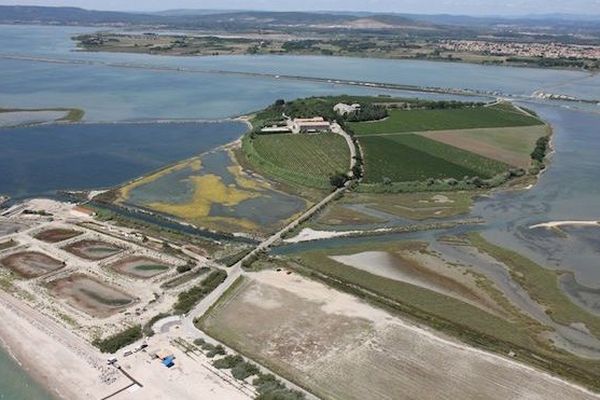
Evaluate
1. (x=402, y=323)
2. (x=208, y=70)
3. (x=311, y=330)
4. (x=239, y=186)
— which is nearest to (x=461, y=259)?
(x=402, y=323)

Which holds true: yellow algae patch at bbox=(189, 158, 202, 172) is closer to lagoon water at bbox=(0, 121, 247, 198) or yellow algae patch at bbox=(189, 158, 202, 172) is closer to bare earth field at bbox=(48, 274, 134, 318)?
lagoon water at bbox=(0, 121, 247, 198)

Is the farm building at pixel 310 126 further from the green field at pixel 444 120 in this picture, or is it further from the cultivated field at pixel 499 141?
the cultivated field at pixel 499 141

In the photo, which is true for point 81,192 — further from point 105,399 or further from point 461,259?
point 461,259

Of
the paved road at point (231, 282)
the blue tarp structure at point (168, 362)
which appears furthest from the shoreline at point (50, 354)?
the paved road at point (231, 282)

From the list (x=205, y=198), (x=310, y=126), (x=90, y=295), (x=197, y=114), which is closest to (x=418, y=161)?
(x=310, y=126)

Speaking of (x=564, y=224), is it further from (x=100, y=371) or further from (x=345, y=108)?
(x=345, y=108)

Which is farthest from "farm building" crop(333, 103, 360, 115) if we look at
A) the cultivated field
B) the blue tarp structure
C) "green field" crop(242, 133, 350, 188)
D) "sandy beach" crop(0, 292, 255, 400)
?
the blue tarp structure
